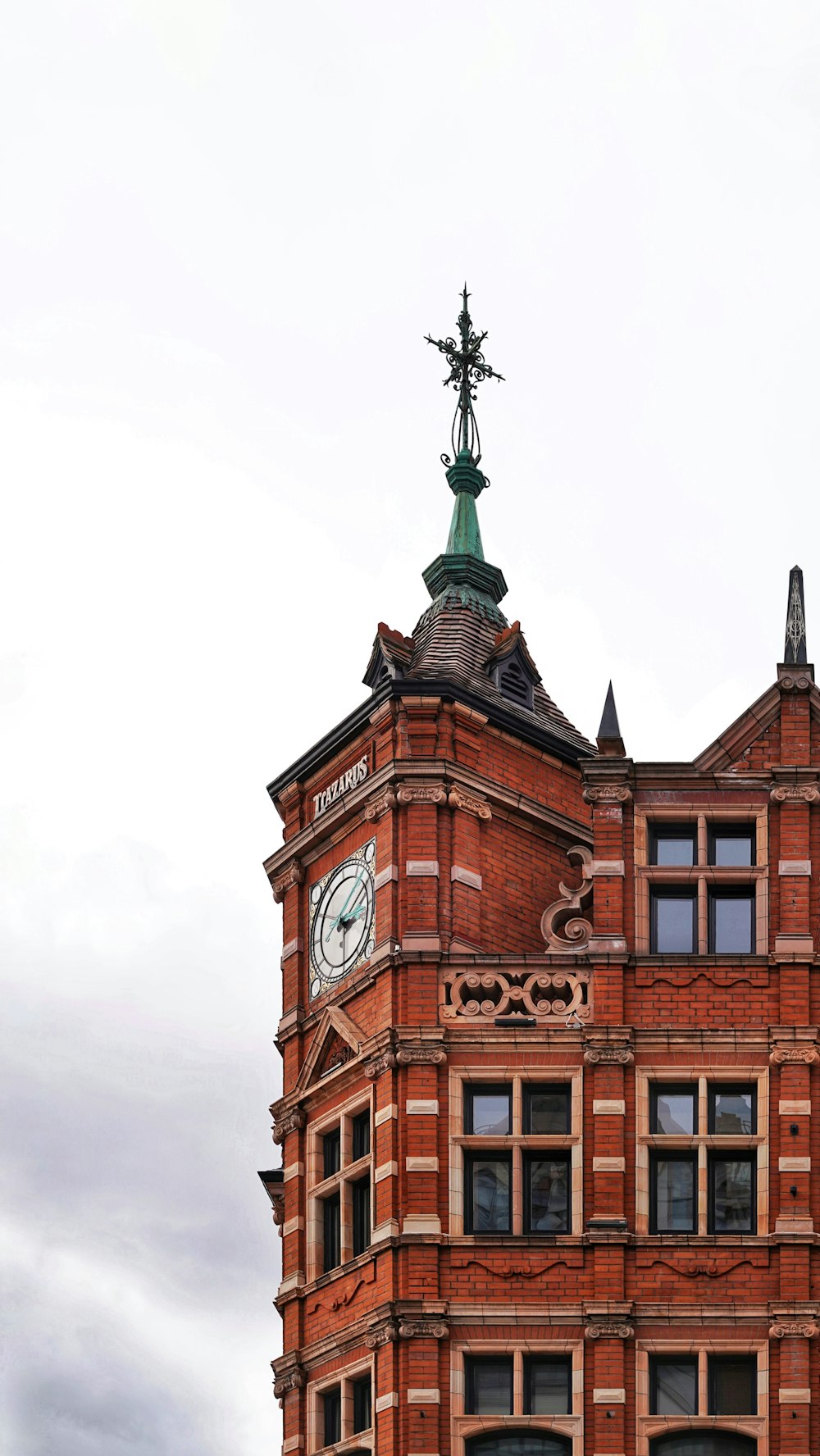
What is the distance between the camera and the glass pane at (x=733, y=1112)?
2554 inches

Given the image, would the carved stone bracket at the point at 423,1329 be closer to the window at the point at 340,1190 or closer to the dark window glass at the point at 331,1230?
the window at the point at 340,1190

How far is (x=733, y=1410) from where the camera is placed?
206 feet

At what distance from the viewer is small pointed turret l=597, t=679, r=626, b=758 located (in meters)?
67.6

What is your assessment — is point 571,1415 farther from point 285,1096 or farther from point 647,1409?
point 285,1096

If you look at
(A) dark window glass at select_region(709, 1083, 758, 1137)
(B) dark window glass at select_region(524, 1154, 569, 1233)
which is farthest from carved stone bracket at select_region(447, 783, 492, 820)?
(A) dark window glass at select_region(709, 1083, 758, 1137)

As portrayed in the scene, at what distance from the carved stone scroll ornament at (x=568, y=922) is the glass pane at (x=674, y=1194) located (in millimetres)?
4559

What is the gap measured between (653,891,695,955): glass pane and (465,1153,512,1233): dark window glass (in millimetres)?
5302

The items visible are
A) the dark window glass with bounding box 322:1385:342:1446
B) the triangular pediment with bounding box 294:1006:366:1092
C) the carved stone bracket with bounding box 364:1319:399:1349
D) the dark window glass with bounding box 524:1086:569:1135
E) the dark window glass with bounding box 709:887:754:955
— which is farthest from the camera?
the triangular pediment with bounding box 294:1006:366:1092

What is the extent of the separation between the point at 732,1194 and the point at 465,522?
21411 mm

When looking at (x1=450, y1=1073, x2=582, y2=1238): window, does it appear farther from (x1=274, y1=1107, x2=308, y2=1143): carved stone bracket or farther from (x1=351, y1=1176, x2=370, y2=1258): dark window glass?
(x1=274, y1=1107, x2=308, y2=1143): carved stone bracket

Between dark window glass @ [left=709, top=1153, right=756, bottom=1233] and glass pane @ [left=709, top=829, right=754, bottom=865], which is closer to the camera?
dark window glass @ [left=709, top=1153, right=756, bottom=1233]

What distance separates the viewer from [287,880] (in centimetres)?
7125

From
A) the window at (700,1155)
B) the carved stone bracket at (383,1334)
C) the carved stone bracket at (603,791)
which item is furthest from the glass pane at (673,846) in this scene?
the carved stone bracket at (383,1334)

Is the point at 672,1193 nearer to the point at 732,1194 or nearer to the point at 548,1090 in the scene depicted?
the point at 732,1194
